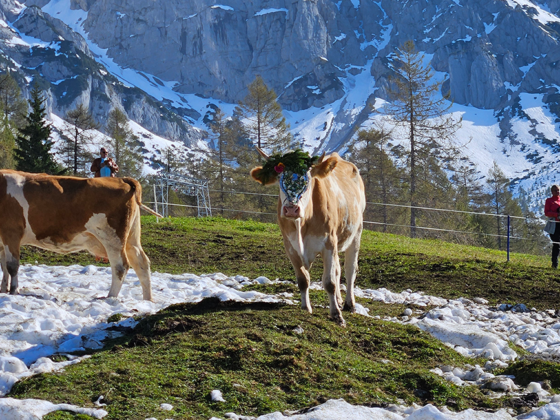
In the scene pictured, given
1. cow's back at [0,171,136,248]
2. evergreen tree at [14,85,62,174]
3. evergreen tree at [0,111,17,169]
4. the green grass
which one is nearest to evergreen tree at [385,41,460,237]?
evergreen tree at [14,85,62,174]

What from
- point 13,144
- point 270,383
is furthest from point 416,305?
point 13,144

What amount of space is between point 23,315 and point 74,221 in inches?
87.8

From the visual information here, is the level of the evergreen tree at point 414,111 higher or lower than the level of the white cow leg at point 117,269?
higher

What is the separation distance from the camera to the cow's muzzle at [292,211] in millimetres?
7859

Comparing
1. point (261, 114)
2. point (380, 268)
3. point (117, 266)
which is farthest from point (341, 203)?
point (261, 114)

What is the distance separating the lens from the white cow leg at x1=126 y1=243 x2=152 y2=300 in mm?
9492

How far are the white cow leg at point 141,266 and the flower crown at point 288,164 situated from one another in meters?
2.37

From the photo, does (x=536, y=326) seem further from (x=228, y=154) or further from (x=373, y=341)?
(x=228, y=154)

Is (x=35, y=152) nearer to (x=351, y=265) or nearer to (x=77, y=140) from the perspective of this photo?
(x=77, y=140)

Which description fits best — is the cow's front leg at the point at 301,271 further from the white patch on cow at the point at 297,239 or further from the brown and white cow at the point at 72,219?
the brown and white cow at the point at 72,219

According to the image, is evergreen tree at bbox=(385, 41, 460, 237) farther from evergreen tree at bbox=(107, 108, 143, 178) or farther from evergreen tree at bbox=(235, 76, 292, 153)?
evergreen tree at bbox=(107, 108, 143, 178)

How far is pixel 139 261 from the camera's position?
9555 mm

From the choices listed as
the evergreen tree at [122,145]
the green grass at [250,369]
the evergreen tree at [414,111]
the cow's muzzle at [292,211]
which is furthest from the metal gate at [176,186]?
the green grass at [250,369]

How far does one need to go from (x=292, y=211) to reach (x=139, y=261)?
2.96 m
